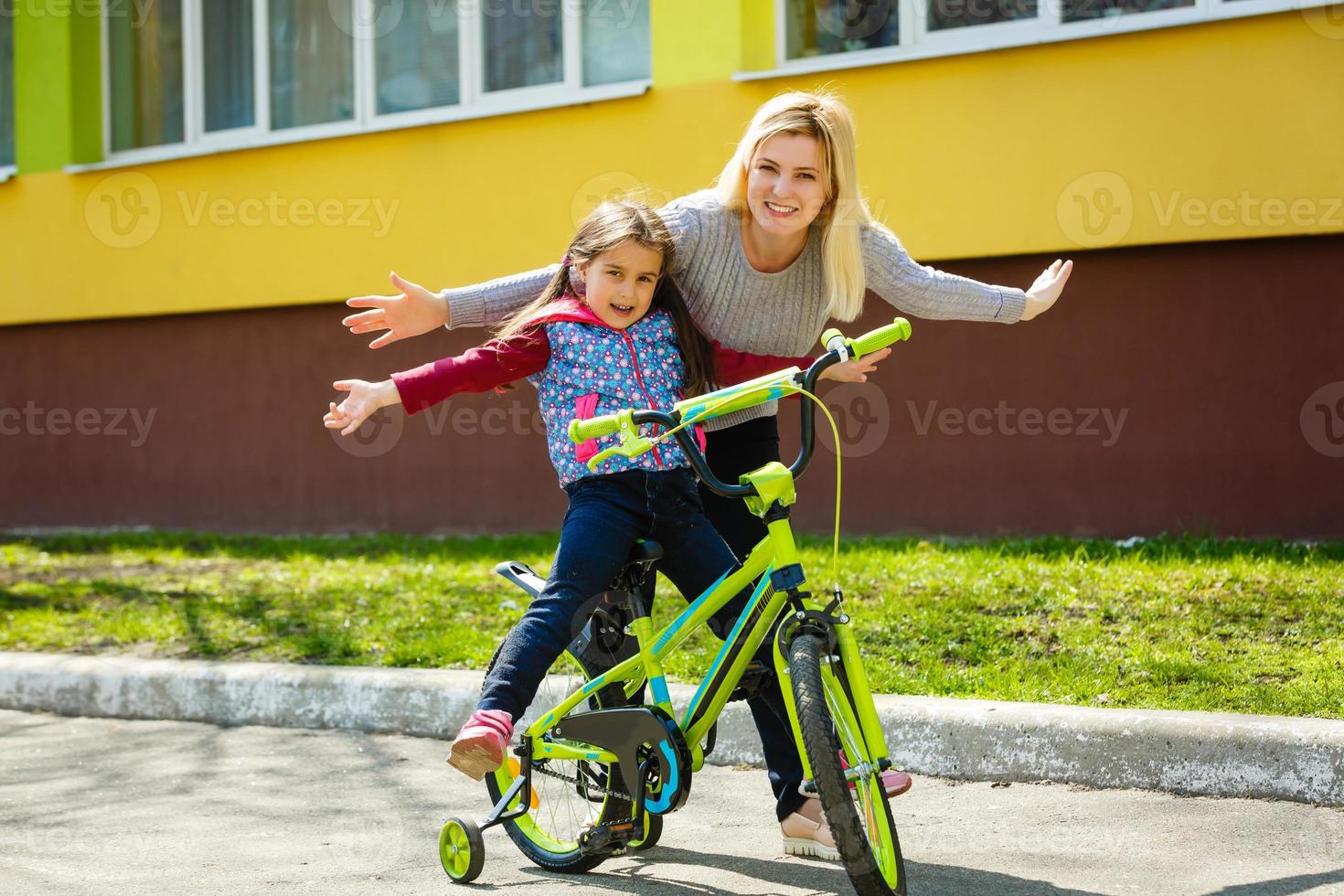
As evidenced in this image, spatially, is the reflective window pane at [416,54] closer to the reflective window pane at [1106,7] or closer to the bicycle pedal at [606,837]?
the reflective window pane at [1106,7]

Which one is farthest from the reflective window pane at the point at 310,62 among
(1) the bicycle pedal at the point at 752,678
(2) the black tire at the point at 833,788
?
(2) the black tire at the point at 833,788

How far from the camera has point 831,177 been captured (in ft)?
11.8

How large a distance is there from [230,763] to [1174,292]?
5.26 m

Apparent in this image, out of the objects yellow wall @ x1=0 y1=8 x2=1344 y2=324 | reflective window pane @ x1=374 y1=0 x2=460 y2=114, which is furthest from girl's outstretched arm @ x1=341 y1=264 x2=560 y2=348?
reflective window pane @ x1=374 y1=0 x2=460 y2=114

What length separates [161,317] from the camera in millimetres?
10539

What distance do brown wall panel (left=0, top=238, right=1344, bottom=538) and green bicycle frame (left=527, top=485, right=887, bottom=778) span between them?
15.9 ft

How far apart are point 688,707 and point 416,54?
7.45 metres

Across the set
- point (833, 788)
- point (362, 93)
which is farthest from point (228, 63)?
point (833, 788)

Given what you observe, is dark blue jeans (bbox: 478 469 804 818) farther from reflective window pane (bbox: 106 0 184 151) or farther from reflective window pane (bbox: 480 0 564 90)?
reflective window pane (bbox: 106 0 184 151)

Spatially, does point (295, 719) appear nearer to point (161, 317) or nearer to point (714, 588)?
point (714, 588)

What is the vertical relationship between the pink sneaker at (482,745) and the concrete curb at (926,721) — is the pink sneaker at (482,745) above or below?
above

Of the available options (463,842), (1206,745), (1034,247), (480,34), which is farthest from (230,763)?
(480,34)

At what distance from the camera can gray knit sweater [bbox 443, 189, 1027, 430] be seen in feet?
12.1

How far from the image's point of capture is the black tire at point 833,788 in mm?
2891
